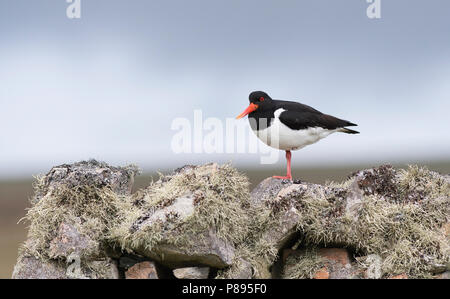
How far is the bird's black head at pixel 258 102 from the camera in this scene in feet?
27.8

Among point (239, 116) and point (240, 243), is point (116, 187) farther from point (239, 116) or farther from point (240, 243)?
point (239, 116)

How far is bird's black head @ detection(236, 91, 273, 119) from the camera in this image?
8477 millimetres

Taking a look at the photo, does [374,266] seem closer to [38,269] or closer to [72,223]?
[72,223]

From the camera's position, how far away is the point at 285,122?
27.8 feet

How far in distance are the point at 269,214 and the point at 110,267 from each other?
7.27 feet

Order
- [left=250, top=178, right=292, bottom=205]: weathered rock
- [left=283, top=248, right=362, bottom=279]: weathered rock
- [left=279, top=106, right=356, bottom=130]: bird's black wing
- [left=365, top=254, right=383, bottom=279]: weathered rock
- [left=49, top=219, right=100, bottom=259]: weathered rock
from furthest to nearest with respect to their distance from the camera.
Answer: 1. [left=279, top=106, right=356, bottom=130]: bird's black wing
2. [left=250, top=178, right=292, bottom=205]: weathered rock
3. [left=283, top=248, right=362, bottom=279]: weathered rock
4. [left=365, top=254, right=383, bottom=279]: weathered rock
5. [left=49, top=219, right=100, bottom=259]: weathered rock

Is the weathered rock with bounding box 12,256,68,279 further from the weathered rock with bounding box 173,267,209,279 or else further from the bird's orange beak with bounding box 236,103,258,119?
the bird's orange beak with bounding box 236,103,258,119

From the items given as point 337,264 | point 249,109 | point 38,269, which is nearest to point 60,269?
point 38,269

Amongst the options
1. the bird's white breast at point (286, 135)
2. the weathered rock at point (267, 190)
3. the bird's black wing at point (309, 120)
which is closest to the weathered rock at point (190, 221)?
the weathered rock at point (267, 190)

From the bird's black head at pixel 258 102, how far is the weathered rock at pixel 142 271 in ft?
11.7

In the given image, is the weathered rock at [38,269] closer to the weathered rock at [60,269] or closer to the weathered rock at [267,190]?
the weathered rock at [60,269]

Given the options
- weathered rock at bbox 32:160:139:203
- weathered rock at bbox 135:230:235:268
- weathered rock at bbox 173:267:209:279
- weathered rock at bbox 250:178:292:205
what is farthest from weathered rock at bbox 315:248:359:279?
weathered rock at bbox 32:160:139:203

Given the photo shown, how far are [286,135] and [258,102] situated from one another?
30.8 inches

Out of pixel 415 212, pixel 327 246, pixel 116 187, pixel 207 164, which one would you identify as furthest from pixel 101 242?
pixel 415 212
